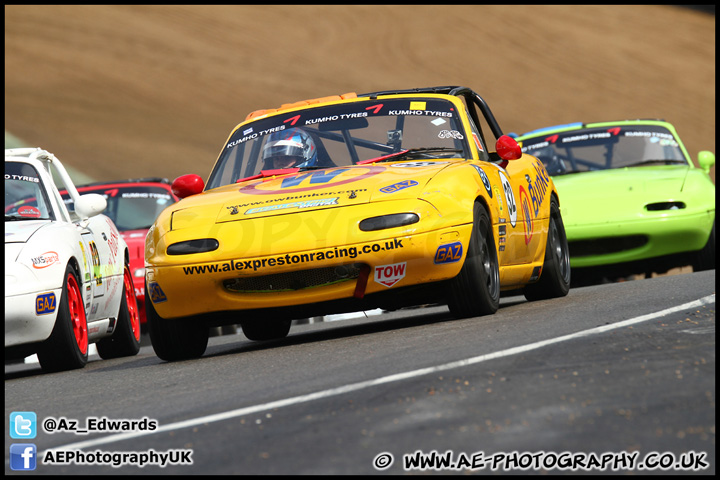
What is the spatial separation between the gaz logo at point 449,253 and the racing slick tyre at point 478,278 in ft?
0.28

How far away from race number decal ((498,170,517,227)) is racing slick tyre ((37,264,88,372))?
113 inches

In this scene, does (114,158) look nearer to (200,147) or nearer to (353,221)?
(200,147)

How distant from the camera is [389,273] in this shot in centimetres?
712

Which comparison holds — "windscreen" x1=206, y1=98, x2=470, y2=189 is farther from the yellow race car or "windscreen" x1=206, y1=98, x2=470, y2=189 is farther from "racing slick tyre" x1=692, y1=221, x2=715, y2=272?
"racing slick tyre" x1=692, y1=221, x2=715, y2=272

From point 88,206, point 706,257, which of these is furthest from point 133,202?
point 706,257

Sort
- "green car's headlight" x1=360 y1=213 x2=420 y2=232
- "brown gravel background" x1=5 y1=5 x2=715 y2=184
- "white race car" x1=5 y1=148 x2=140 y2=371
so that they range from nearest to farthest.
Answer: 1. "green car's headlight" x1=360 y1=213 x2=420 y2=232
2. "white race car" x1=5 y1=148 x2=140 y2=371
3. "brown gravel background" x1=5 y1=5 x2=715 y2=184

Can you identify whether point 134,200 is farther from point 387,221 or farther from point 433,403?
point 433,403

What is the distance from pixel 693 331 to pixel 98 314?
4.75 m

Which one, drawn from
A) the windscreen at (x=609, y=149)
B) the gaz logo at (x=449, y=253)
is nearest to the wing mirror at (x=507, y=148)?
the gaz logo at (x=449, y=253)

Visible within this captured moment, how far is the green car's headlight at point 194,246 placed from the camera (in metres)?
7.24

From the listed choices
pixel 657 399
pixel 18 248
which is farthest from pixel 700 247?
pixel 657 399

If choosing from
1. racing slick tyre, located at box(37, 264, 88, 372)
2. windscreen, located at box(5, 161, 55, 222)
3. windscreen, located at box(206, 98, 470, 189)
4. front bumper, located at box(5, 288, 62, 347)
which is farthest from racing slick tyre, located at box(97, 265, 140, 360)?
front bumper, located at box(5, 288, 62, 347)

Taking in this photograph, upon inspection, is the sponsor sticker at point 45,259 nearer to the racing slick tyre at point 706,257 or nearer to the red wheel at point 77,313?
the red wheel at point 77,313

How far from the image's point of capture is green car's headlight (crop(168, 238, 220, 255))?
23.8 ft
